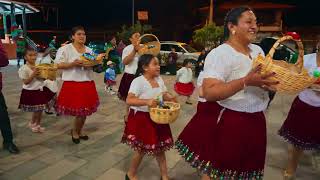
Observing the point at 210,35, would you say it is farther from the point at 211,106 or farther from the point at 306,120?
the point at 211,106

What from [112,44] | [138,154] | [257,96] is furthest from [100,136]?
[112,44]

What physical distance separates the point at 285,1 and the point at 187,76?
24.6 metres

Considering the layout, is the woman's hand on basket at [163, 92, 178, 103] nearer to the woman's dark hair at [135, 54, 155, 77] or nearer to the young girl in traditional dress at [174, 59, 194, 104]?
the woman's dark hair at [135, 54, 155, 77]

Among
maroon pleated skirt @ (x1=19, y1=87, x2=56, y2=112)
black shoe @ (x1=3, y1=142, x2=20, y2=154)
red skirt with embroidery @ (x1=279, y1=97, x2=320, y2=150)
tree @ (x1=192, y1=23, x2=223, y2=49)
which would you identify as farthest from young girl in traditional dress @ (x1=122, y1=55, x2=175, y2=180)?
tree @ (x1=192, y1=23, x2=223, y2=49)

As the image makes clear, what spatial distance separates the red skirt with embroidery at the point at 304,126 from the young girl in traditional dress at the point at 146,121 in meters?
1.41

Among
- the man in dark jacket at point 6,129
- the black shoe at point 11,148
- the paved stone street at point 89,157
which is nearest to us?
the paved stone street at point 89,157

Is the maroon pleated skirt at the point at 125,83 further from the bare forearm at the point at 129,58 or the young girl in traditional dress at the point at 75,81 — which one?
the young girl in traditional dress at the point at 75,81

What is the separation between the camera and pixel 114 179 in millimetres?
3703

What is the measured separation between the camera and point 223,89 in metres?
1.97

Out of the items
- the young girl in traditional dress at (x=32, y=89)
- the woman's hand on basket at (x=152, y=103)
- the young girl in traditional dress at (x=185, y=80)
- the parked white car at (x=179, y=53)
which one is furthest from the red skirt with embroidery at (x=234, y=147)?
the parked white car at (x=179, y=53)

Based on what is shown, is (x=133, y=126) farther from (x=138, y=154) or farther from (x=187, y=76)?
(x=187, y=76)

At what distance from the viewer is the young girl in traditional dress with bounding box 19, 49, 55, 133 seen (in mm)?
5027

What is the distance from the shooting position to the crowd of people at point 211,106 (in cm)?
213

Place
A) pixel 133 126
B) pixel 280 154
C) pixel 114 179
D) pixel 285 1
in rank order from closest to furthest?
1. pixel 133 126
2. pixel 114 179
3. pixel 280 154
4. pixel 285 1
